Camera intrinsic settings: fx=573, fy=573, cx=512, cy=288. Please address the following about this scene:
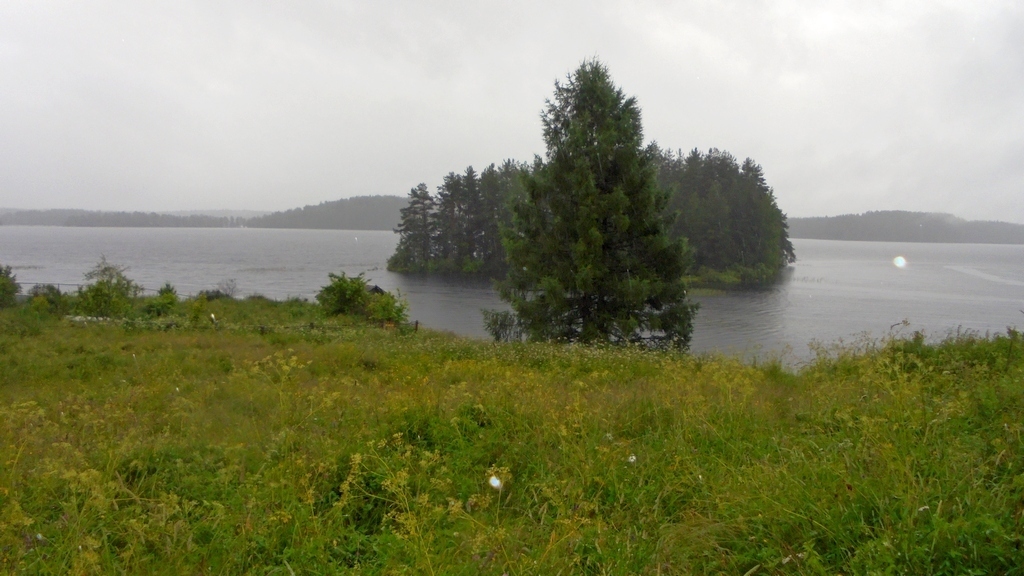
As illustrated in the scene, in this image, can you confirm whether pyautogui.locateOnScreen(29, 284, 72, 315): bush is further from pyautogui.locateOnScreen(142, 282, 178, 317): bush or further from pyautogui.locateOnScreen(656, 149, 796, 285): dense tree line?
pyautogui.locateOnScreen(656, 149, 796, 285): dense tree line

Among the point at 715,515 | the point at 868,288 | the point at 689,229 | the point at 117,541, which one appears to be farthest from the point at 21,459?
the point at 868,288

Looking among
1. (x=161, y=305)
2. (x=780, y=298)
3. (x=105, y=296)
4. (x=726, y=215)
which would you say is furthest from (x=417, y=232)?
(x=105, y=296)

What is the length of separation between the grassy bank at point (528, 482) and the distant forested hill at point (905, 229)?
192420mm

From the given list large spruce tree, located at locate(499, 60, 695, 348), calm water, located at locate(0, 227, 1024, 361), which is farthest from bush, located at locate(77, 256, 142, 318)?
large spruce tree, located at locate(499, 60, 695, 348)

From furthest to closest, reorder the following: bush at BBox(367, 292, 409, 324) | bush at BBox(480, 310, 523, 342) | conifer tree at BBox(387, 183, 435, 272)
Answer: conifer tree at BBox(387, 183, 435, 272) < bush at BBox(367, 292, 409, 324) < bush at BBox(480, 310, 523, 342)

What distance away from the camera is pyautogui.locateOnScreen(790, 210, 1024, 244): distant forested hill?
586 ft

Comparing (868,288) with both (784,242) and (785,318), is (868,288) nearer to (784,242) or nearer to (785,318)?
(784,242)

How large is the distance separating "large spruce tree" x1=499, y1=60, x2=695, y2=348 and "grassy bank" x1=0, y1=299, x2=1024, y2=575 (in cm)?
1159

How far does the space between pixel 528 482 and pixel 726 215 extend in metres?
52.3

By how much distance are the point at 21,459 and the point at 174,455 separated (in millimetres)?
835

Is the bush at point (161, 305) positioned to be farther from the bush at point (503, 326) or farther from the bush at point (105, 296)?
the bush at point (503, 326)

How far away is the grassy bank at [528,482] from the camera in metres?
2.39

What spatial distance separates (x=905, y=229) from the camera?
588 ft

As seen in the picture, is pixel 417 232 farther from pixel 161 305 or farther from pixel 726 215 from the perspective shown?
pixel 161 305
